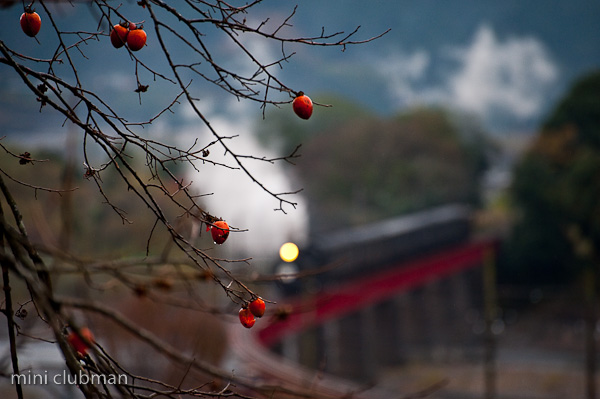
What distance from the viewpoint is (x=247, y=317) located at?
1467mm

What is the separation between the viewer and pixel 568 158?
22562 millimetres

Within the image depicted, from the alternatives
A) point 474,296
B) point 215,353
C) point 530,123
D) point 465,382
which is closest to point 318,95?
point 530,123

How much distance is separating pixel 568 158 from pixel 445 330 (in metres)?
7.89

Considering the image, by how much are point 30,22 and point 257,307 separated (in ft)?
3.15

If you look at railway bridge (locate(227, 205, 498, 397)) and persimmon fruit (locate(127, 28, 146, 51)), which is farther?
railway bridge (locate(227, 205, 498, 397))

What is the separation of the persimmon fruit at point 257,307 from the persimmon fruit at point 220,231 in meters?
0.16

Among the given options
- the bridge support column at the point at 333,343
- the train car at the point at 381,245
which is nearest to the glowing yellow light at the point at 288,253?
the train car at the point at 381,245

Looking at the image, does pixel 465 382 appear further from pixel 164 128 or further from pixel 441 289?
pixel 164 128

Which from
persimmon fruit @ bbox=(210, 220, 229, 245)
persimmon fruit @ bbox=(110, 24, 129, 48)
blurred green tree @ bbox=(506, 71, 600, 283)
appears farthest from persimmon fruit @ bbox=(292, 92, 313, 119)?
blurred green tree @ bbox=(506, 71, 600, 283)

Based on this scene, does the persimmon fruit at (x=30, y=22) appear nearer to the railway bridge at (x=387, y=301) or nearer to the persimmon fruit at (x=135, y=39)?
the persimmon fruit at (x=135, y=39)

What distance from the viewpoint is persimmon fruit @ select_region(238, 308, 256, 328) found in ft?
4.79

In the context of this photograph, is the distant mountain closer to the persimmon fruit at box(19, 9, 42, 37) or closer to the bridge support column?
the bridge support column

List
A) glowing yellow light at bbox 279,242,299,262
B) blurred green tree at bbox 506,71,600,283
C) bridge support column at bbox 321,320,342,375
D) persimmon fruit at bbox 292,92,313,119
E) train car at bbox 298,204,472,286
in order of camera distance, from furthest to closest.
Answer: blurred green tree at bbox 506,71,600,283 → bridge support column at bbox 321,320,342,375 → train car at bbox 298,204,472,286 → glowing yellow light at bbox 279,242,299,262 → persimmon fruit at bbox 292,92,313,119

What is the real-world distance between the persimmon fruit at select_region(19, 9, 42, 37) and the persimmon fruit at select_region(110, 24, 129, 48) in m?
0.21
